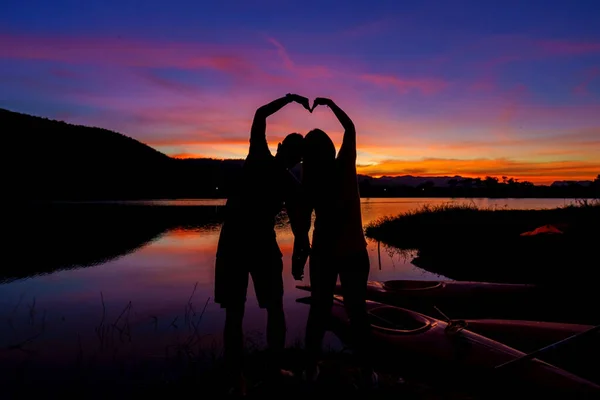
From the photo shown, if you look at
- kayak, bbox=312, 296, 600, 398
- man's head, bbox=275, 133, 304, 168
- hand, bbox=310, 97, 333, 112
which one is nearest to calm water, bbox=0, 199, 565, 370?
kayak, bbox=312, 296, 600, 398

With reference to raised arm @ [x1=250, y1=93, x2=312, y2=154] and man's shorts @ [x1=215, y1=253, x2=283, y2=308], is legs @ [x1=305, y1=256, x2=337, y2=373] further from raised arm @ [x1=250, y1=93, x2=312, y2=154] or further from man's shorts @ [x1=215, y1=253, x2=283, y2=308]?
raised arm @ [x1=250, y1=93, x2=312, y2=154]

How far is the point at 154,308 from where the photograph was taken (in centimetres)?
1379

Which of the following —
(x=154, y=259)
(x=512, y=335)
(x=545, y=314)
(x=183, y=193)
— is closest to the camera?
(x=512, y=335)

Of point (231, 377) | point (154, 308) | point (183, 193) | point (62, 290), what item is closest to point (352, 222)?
point (231, 377)

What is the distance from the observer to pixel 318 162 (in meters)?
4.64

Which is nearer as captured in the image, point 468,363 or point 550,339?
point 468,363

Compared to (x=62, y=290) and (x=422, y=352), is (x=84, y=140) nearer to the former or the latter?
(x=62, y=290)

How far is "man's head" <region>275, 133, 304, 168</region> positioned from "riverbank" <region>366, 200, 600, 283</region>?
1112 cm

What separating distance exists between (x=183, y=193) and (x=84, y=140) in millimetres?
42250

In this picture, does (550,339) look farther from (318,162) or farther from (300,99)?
(300,99)

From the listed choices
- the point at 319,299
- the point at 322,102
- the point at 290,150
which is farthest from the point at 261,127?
the point at 319,299

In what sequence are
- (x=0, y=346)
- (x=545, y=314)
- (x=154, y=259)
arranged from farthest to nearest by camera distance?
(x=154, y=259), (x=545, y=314), (x=0, y=346)

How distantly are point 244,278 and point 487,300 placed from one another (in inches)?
332

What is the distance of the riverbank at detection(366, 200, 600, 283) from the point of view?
550 inches
